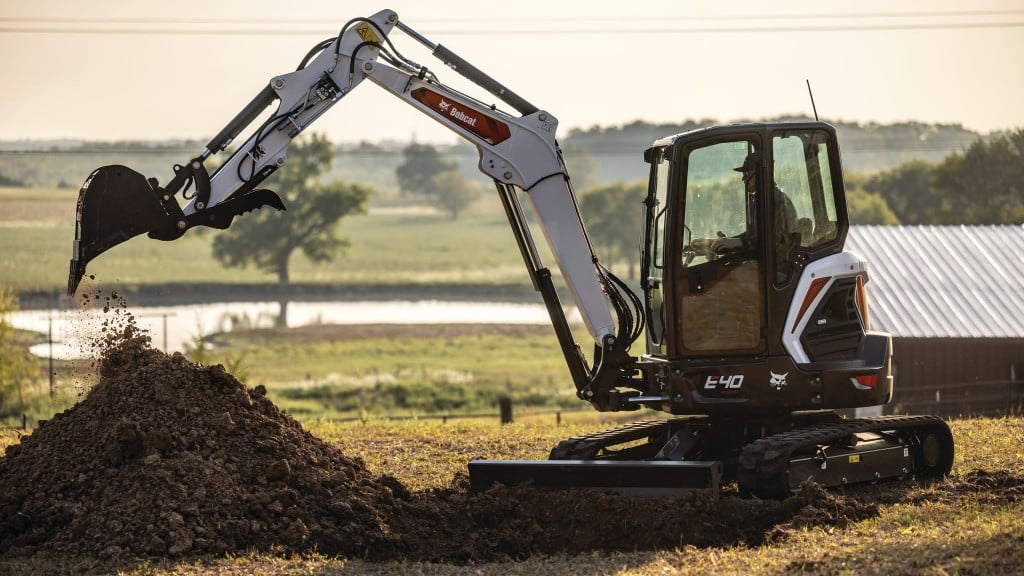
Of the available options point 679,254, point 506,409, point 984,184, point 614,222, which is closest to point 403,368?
point 984,184

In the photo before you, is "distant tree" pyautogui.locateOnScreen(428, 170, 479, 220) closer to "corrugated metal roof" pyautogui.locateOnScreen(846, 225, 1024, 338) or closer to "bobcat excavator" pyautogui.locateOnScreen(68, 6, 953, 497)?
A: "corrugated metal roof" pyautogui.locateOnScreen(846, 225, 1024, 338)

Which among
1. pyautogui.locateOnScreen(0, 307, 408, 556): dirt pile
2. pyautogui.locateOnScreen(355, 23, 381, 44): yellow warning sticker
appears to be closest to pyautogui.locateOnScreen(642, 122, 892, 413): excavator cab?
pyautogui.locateOnScreen(355, 23, 381, 44): yellow warning sticker

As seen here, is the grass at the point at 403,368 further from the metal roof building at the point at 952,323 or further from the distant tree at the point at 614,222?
the distant tree at the point at 614,222

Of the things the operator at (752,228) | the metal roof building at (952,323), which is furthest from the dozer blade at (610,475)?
the metal roof building at (952,323)

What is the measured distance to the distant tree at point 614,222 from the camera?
9426 cm

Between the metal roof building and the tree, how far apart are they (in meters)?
53.6

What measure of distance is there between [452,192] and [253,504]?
11557 centimetres

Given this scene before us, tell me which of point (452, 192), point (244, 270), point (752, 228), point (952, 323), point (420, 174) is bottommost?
point (952, 323)

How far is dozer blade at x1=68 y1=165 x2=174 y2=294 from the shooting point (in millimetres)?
10922

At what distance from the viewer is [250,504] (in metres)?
10.6

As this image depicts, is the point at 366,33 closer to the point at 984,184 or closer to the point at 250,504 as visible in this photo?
the point at 250,504

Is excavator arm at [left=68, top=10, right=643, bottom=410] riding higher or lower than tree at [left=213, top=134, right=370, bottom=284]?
lower

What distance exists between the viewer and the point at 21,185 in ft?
284

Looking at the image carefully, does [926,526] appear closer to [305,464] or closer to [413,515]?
[413,515]
